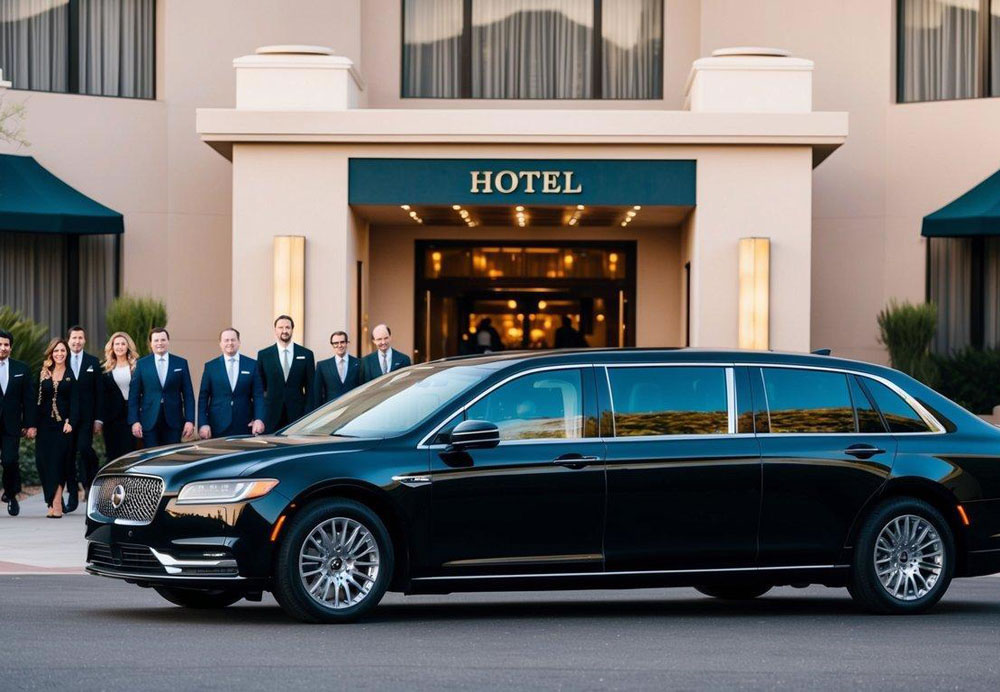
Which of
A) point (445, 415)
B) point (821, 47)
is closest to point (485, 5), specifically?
point (821, 47)

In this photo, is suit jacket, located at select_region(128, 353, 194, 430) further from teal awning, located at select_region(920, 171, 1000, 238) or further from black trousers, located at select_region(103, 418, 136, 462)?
teal awning, located at select_region(920, 171, 1000, 238)

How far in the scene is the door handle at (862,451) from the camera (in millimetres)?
10398

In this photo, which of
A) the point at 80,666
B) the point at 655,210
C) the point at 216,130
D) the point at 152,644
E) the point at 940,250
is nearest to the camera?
the point at 80,666

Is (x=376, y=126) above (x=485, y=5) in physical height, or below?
below

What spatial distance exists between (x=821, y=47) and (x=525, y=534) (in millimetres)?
17584

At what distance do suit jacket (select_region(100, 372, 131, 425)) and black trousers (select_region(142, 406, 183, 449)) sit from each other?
0.90 m

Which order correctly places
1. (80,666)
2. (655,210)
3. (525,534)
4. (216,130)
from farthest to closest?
(655,210)
(216,130)
(525,534)
(80,666)

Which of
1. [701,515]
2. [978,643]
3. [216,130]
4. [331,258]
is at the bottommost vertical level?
[978,643]

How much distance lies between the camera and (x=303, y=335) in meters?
21.8

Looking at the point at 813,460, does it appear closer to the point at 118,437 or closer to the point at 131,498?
the point at 131,498

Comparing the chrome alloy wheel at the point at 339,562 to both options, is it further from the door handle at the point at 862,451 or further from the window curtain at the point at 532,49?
the window curtain at the point at 532,49

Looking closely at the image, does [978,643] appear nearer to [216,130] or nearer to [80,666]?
[80,666]

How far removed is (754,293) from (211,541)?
1358cm

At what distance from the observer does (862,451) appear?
10.4 meters
